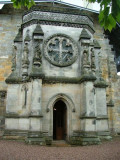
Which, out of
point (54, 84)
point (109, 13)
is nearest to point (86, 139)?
point (54, 84)

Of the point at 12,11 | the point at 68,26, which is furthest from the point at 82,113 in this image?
the point at 12,11

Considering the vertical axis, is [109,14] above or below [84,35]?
below

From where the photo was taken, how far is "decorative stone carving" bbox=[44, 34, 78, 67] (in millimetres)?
13797

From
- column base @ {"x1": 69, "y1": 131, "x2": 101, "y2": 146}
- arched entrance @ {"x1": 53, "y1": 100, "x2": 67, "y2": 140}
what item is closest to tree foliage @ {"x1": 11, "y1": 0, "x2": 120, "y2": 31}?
column base @ {"x1": 69, "y1": 131, "x2": 101, "y2": 146}

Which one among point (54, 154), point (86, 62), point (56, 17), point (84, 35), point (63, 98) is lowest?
point (54, 154)

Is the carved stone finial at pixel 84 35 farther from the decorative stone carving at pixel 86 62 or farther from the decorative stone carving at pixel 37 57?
the decorative stone carving at pixel 37 57

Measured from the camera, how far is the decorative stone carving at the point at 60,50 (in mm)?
13797

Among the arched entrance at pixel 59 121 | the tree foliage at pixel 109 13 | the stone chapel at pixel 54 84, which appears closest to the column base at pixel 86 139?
the stone chapel at pixel 54 84

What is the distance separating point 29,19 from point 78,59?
4.95m

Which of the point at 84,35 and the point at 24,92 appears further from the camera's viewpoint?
the point at 84,35

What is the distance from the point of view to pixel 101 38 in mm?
21078

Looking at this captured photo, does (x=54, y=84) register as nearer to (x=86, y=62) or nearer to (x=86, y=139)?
(x=86, y=62)

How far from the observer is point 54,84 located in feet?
43.5

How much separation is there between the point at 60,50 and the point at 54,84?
2672mm
